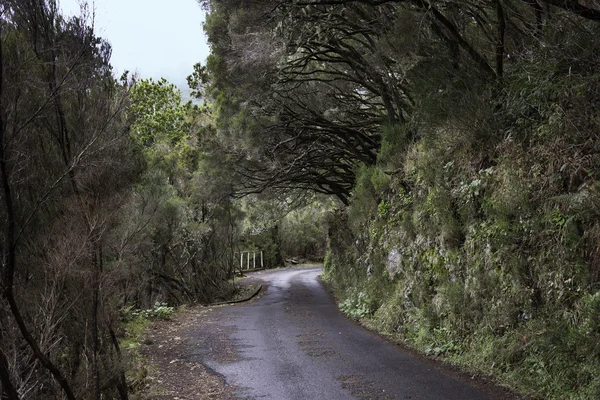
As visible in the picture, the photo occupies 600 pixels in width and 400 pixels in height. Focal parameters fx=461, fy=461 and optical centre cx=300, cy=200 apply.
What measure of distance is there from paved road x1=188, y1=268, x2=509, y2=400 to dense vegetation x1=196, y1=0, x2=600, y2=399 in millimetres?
621

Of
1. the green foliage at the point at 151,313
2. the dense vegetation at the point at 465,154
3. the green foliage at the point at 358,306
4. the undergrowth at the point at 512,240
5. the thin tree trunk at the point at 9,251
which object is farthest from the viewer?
the green foliage at the point at 151,313

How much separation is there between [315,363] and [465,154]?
435cm

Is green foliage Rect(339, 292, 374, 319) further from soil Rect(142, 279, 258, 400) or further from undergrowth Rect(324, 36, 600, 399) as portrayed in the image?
soil Rect(142, 279, 258, 400)

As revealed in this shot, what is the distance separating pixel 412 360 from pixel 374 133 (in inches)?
380

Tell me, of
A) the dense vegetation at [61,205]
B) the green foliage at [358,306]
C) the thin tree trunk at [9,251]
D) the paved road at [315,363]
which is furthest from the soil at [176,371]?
the green foliage at [358,306]

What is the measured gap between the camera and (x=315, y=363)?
7492 millimetres

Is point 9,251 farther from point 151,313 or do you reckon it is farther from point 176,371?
point 151,313

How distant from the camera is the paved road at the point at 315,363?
19.4ft

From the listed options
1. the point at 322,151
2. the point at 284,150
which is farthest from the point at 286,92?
the point at 322,151

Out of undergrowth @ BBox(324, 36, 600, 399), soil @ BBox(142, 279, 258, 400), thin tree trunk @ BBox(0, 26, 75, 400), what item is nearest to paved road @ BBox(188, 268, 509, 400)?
soil @ BBox(142, 279, 258, 400)

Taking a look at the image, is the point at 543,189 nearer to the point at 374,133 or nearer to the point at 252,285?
the point at 374,133

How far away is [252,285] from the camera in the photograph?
25672 mm

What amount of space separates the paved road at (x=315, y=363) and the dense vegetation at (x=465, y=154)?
621 millimetres

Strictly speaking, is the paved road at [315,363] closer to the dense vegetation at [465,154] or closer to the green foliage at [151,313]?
the dense vegetation at [465,154]
